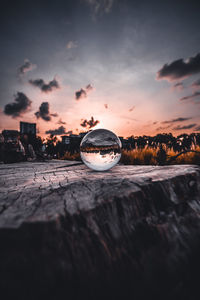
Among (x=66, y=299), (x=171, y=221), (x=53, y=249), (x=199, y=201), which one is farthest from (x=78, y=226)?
(x=199, y=201)

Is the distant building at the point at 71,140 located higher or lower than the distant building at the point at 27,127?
lower

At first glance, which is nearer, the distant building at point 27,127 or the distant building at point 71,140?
the distant building at point 71,140

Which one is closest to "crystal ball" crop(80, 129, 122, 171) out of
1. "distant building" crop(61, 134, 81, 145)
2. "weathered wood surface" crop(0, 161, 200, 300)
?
"weathered wood surface" crop(0, 161, 200, 300)

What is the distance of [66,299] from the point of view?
56cm

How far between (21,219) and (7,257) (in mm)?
148

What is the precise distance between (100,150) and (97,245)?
147cm

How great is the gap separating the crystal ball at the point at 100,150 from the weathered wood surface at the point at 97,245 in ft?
3.33

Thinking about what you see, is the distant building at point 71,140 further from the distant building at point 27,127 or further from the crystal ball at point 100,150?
the crystal ball at point 100,150

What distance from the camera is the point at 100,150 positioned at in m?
2.09

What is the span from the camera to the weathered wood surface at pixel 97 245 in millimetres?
584

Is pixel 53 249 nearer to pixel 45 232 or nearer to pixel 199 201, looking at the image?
pixel 45 232

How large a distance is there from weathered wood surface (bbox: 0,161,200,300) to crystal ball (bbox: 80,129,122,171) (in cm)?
101

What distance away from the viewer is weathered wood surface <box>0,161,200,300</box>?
1.92 ft

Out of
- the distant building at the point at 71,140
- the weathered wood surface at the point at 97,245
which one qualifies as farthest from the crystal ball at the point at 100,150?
the distant building at the point at 71,140
